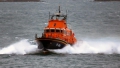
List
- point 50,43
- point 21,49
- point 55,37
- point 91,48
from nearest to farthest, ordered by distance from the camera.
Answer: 1. point 50,43
2. point 55,37
3. point 21,49
4. point 91,48

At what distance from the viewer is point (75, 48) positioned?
60719mm

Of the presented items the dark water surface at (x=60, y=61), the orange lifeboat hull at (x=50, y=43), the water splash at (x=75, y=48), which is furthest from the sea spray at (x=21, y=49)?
the dark water surface at (x=60, y=61)

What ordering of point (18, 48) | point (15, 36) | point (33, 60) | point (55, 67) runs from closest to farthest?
point (55, 67), point (33, 60), point (18, 48), point (15, 36)

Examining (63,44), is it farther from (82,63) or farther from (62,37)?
(82,63)

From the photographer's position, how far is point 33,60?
54.8 metres

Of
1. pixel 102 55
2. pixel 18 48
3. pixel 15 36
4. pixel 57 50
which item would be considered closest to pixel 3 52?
pixel 18 48

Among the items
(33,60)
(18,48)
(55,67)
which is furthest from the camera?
(18,48)

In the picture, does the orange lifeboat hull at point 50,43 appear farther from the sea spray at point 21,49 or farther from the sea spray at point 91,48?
the sea spray at point 21,49

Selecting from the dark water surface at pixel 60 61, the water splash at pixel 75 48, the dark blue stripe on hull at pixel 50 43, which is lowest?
the dark water surface at pixel 60 61

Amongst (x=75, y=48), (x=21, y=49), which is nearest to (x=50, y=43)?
(x=21, y=49)

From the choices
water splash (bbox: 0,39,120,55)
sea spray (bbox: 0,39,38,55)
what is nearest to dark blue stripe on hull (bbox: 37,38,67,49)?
water splash (bbox: 0,39,120,55)

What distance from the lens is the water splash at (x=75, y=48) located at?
195 feet

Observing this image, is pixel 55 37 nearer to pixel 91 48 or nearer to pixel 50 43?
pixel 50 43

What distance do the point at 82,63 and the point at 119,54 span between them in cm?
798
